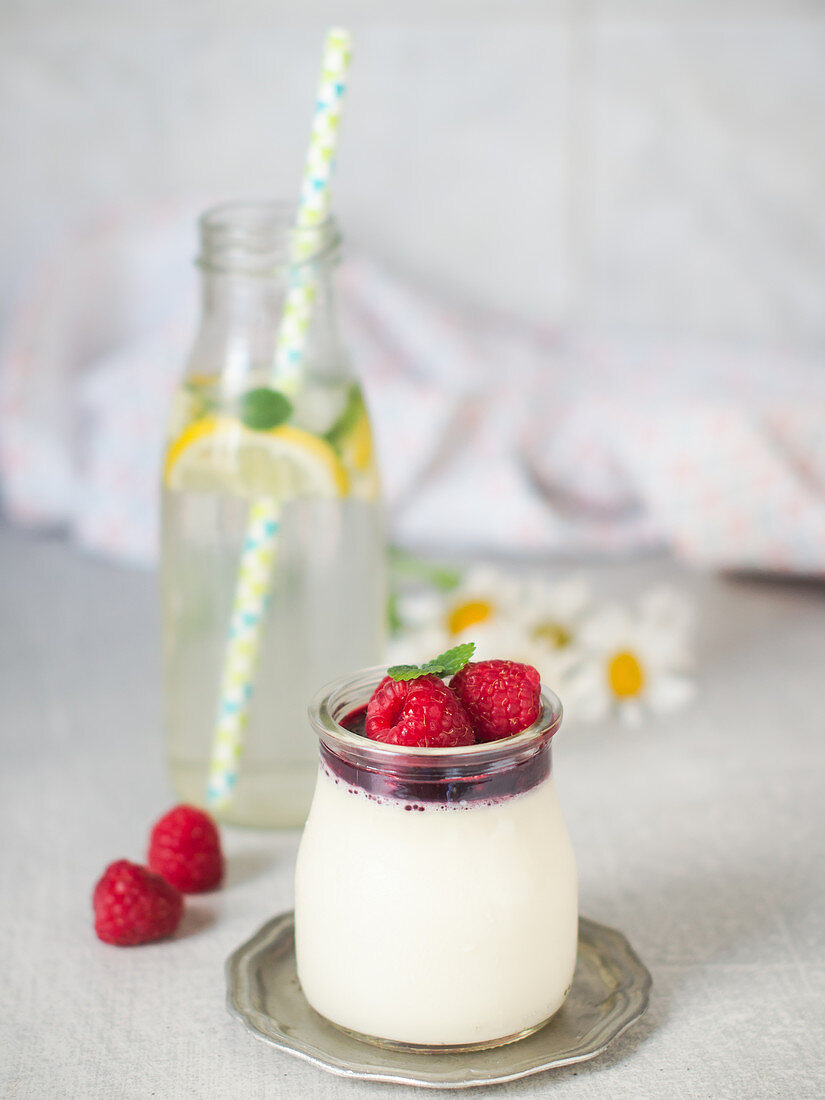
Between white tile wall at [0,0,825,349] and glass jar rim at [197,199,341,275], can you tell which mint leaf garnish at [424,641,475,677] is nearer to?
glass jar rim at [197,199,341,275]

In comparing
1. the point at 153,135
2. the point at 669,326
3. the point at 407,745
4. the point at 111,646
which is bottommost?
the point at 111,646

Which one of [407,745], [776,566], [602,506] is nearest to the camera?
[407,745]

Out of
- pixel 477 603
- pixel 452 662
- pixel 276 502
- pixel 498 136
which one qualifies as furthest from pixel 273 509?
pixel 498 136

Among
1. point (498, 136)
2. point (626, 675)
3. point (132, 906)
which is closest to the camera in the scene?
point (132, 906)

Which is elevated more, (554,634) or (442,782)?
(442,782)

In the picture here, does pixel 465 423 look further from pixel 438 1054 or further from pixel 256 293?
pixel 438 1054

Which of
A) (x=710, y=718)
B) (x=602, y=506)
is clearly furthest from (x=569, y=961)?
(x=602, y=506)

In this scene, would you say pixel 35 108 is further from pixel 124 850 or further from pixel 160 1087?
pixel 160 1087
